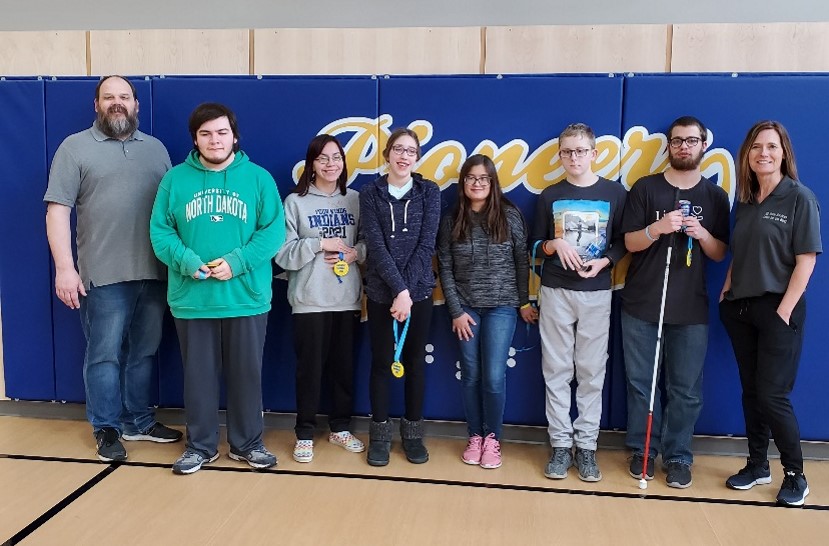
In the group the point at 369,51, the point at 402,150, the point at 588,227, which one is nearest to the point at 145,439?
the point at 402,150

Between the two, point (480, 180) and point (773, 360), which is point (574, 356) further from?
point (480, 180)

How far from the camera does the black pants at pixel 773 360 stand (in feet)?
8.88

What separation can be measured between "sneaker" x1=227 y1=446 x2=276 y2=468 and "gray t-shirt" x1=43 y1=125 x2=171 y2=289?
1.01 m

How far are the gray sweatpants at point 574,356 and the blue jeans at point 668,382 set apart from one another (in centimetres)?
15

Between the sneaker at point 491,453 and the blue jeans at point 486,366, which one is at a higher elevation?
the blue jeans at point 486,366

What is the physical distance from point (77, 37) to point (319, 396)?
2.55 meters

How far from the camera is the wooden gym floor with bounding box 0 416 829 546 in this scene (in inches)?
96.5

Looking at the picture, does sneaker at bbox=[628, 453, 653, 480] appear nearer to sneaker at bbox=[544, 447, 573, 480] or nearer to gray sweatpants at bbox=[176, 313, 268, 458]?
sneaker at bbox=[544, 447, 573, 480]

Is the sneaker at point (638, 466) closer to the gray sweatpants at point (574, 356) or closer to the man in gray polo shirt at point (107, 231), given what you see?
the gray sweatpants at point (574, 356)

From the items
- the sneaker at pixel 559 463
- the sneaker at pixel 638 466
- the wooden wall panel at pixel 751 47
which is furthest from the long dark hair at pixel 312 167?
the sneaker at pixel 638 466

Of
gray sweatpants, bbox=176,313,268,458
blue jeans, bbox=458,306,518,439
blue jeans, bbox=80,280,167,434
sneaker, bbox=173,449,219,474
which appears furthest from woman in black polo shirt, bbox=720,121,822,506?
blue jeans, bbox=80,280,167,434

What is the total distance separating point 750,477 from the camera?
2891mm

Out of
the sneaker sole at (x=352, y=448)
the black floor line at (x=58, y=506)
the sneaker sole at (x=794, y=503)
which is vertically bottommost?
the black floor line at (x=58, y=506)

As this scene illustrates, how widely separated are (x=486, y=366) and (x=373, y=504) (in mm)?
859
